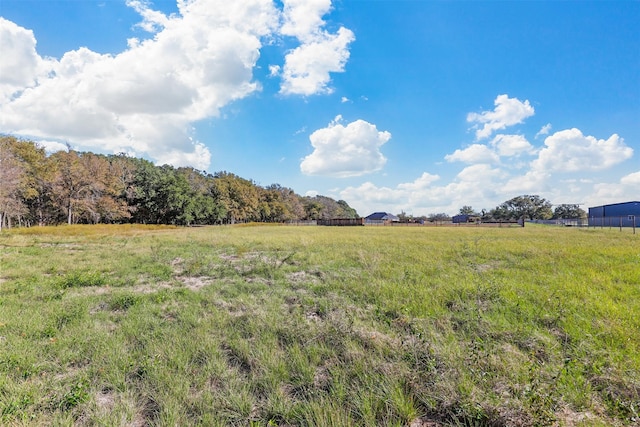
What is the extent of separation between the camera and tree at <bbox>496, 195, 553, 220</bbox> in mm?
91625

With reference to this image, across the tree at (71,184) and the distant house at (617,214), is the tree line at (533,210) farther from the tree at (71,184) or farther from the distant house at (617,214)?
the tree at (71,184)

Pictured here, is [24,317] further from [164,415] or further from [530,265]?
[530,265]

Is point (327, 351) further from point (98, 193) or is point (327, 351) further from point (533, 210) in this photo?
point (533, 210)

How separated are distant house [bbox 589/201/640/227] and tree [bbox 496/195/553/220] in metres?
26.3

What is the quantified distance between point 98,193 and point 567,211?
126 metres

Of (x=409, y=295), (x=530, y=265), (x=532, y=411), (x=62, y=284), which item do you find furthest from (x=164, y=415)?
(x=530, y=265)

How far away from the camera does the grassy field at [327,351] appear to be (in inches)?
113

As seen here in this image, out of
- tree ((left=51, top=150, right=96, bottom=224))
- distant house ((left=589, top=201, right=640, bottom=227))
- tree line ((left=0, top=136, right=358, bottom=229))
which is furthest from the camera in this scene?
distant house ((left=589, top=201, right=640, bottom=227))

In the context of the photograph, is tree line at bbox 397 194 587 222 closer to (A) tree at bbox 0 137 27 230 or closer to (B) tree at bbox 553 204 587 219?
(B) tree at bbox 553 204 587 219

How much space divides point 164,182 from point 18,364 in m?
60.1

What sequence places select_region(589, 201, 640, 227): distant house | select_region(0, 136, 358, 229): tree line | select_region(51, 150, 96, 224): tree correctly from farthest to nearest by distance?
select_region(589, 201, 640, 227): distant house
select_region(51, 150, 96, 224): tree
select_region(0, 136, 358, 229): tree line

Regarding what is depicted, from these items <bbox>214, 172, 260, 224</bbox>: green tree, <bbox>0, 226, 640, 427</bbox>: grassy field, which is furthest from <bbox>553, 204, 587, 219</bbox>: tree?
<bbox>0, 226, 640, 427</bbox>: grassy field

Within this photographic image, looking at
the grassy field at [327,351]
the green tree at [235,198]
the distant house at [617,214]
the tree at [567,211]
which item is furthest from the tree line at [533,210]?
the grassy field at [327,351]

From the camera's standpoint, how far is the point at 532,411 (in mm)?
2689
